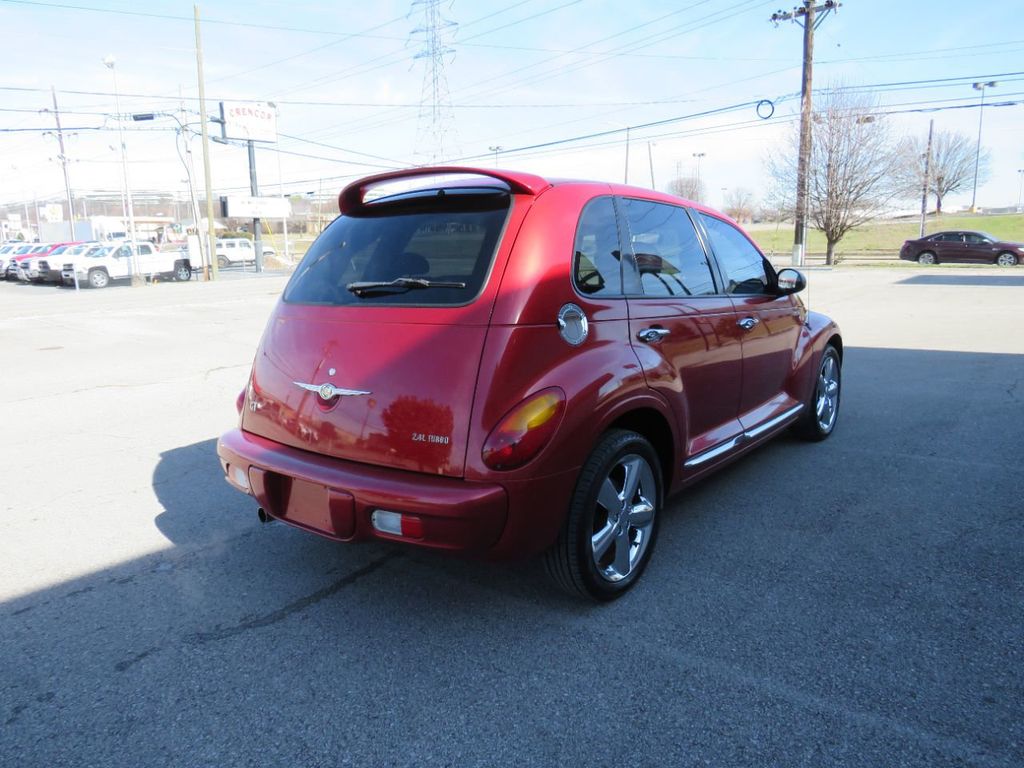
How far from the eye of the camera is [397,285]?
304cm

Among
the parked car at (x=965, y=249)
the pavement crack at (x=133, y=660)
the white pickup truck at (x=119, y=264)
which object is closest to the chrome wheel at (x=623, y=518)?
the pavement crack at (x=133, y=660)

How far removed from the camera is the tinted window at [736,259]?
4.27m

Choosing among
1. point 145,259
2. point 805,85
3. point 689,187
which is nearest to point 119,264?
point 145,259

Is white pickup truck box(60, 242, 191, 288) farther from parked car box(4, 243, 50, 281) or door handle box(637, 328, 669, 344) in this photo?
door handle box(637, 328, 669, 344)

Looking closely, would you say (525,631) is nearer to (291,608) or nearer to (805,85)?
(291,608)

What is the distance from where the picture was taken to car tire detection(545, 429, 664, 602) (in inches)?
114

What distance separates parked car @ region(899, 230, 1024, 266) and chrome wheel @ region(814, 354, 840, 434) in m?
32.7

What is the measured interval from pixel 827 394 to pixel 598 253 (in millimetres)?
3283

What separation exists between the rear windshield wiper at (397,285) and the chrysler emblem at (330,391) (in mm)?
445

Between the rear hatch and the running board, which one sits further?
the running board

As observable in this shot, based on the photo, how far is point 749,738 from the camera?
7.54 feet

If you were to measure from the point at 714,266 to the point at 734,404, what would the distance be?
80 cm

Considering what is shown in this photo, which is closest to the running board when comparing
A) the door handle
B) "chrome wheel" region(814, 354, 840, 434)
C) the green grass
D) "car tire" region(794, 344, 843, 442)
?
"car tire" region(794, 344, 843, 442)

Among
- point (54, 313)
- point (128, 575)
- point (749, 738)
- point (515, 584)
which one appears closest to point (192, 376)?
point (128, 575)
